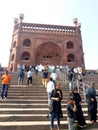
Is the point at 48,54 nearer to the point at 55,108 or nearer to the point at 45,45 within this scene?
the point at 45,45

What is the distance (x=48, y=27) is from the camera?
32.1 metres

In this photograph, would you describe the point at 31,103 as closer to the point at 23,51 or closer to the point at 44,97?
the point at 44,97

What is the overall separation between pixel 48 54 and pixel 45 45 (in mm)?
1575

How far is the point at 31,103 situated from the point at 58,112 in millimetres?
3129

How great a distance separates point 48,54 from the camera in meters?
32.6

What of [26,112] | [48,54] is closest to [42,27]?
[48,54]

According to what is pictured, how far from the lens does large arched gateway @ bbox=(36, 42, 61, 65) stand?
31817mm

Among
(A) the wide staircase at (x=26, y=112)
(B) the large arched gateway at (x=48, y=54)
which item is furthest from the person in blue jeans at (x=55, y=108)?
(B) the large arched gateway at (x=48, y=54)

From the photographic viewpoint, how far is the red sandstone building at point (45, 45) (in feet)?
103

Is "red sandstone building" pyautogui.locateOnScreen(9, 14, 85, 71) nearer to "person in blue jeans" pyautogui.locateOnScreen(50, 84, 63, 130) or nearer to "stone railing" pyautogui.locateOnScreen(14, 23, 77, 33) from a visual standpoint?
"stone railing" pyautogui.locateOnScreen(14, 23, 77, 33)

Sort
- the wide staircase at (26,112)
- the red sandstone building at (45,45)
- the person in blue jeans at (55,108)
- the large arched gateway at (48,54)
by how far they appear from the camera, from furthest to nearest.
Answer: the large arched gateway at (48,54)
the red sandstone building at (45,45)
the wide staircase at (26,112)
the person in blue jeans at (55,108)

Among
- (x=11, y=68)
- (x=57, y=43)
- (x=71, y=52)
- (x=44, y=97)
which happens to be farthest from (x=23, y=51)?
(x=44, y=97)

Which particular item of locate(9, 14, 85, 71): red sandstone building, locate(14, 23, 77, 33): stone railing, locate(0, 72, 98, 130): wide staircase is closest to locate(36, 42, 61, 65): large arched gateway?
locate(9, 14, 85, 71): red sandstone building

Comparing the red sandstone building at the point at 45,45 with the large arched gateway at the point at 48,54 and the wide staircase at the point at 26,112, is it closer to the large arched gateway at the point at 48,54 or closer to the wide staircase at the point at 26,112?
the large arched gateway at the point at 48,54
